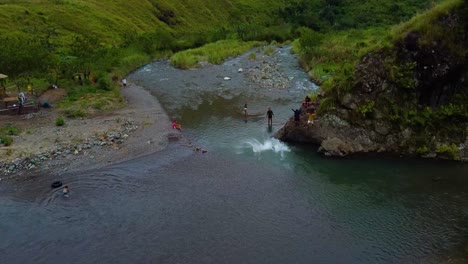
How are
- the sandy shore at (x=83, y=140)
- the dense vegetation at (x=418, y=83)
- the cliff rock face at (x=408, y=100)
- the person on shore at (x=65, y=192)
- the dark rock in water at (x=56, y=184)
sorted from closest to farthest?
the person on shore at (x=65, y=192) → the dark rock in water at (x=56, y=184) → the sandy shore at (x=83, y=140) → the cliff rock face at (x=408, y=100) → the dense vegetation at (x=418, y=83)

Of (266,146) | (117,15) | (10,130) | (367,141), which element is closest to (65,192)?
(10,130)

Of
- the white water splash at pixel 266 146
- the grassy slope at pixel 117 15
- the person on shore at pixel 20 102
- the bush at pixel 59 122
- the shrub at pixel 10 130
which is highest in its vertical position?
the grassy slope at pixel 117 15

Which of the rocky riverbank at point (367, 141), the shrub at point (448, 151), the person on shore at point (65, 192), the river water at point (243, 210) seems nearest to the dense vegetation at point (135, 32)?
the rocky riverbank at point (367, 141)

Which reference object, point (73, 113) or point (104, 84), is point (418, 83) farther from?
point (104, 84)

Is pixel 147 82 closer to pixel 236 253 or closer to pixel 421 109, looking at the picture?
pixel 421 109

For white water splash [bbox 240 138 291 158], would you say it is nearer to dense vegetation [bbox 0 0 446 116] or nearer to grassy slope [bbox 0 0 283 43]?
dense vegetation [bbox 0 0 446 116]

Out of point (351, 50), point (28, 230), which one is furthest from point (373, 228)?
point (351, 50)

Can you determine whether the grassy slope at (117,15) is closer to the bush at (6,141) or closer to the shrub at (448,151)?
the bush at (6,141)
